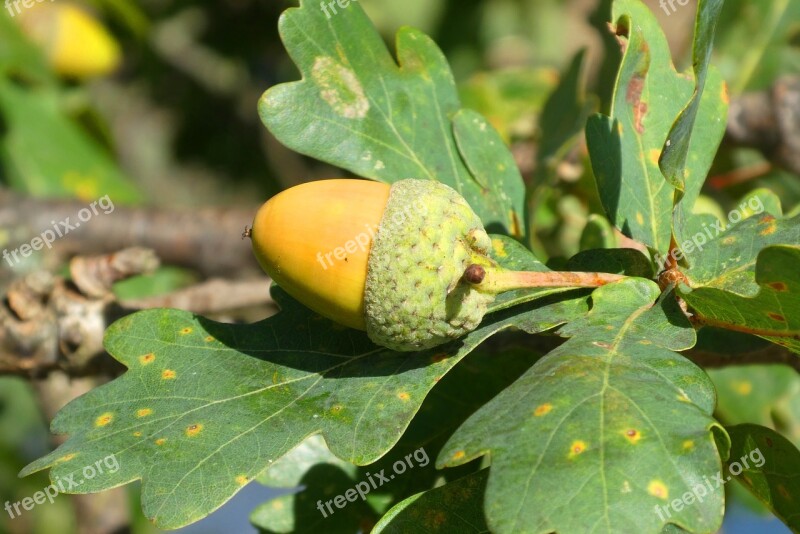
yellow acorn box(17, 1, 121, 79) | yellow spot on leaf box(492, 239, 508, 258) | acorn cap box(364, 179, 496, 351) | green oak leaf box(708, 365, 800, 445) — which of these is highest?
yellow acorn box(17, 1, 121, 79)

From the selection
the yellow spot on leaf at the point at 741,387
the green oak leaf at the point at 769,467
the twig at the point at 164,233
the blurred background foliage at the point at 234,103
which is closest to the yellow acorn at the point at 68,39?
the blurred background foliage at the point at 234,103

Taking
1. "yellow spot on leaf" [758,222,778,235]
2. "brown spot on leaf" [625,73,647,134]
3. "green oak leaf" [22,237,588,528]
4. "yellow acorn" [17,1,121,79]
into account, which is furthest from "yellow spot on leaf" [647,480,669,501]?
"yellow acorn" [17,1,121,79]

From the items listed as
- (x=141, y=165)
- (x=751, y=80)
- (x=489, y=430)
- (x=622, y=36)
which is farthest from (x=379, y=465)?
(x=141, y=165)

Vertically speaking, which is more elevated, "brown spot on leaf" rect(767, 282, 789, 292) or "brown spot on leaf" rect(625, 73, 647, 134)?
"brown spot on leaf" rect(625, 73, 647, 134)

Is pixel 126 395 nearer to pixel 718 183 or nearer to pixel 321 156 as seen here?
pixel 321 156

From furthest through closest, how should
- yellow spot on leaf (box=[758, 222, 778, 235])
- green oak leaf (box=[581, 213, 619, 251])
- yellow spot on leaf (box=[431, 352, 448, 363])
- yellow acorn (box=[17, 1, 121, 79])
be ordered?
1. yellow acorn (box=[17, 1, 121, 79])
2. green oak leaf (box=[581, 213, 619, 251])
3. yellow spot on leaf (box=[758, 222, 778, 235])
4. yellow spot on leaf (box=[431, 352, 448, 363])

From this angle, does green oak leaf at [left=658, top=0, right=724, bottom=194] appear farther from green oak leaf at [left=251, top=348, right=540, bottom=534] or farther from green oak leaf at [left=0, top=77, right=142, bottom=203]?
green oak leaf at [left=0, top=77, right=142, bottom=203]

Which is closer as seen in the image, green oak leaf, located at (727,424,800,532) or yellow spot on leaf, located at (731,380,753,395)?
green oak leaf, located at (727,424,800,532)

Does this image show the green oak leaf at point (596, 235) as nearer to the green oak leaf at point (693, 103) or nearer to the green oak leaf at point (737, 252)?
the green oak leaf at point (737, 252)
